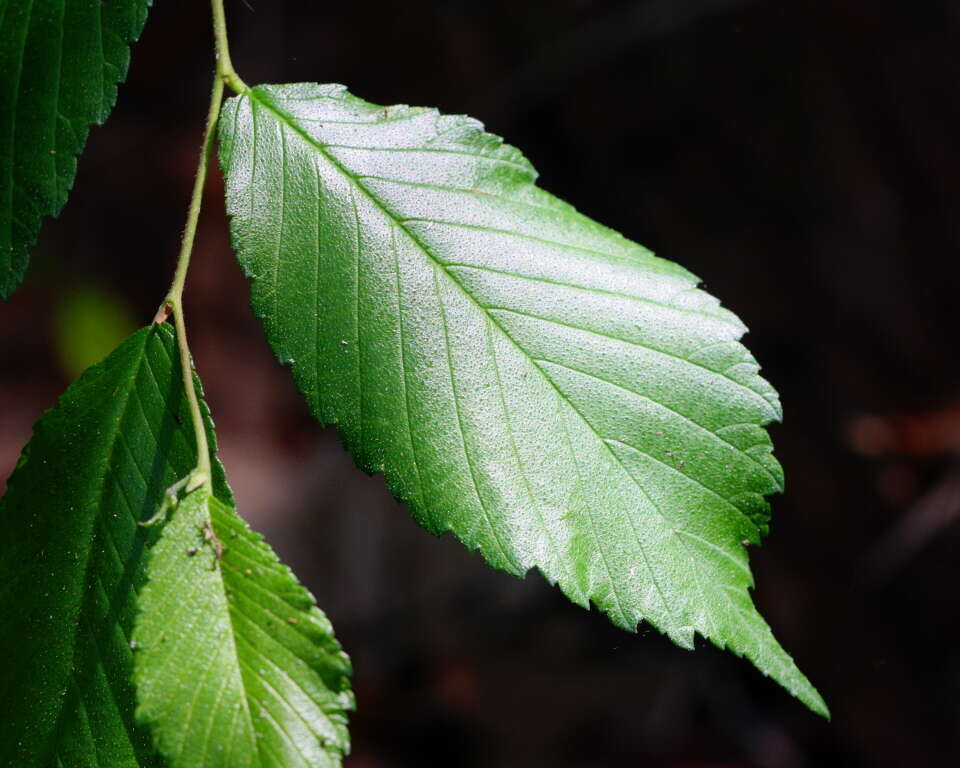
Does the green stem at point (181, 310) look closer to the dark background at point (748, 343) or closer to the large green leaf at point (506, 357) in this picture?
the large green leaf at point (506, 357)

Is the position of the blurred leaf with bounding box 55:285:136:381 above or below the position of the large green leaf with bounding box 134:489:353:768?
above

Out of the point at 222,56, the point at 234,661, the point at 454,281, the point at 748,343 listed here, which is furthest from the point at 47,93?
the point at 748,343

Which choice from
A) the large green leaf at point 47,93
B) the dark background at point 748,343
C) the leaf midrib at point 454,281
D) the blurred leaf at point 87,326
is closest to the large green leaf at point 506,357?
the leaf midrib at point 454,281

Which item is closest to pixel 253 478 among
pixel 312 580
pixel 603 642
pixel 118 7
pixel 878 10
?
pixel 312 580

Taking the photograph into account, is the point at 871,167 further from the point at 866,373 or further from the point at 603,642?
the point at 603,642

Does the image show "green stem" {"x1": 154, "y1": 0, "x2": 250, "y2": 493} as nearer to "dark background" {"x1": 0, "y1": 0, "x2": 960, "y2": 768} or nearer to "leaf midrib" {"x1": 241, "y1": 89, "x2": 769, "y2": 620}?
"leaf midrib" {"x1": 241, "y1": 89, "x2": 769, "y2": 620}

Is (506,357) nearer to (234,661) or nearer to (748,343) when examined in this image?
(234,661)

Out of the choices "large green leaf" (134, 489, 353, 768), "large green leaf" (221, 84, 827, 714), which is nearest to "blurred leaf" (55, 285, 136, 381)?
"large green leaf" (221, 84, 827, 714)
